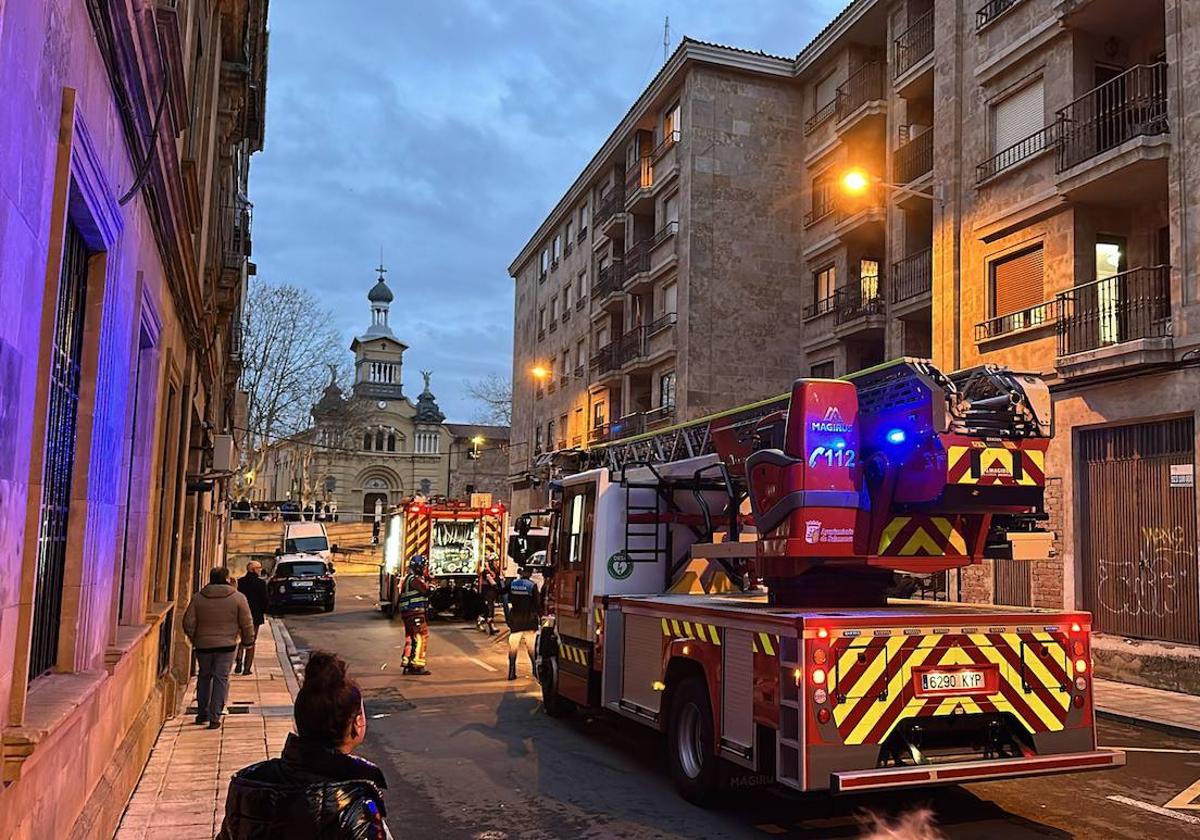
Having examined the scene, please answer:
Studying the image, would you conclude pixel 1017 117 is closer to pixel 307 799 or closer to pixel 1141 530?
pixel 1141 530

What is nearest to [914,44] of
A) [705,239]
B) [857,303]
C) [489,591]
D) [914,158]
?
[914,158]

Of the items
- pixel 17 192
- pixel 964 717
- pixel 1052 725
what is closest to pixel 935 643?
pixel 964 717

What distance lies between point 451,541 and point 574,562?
52.1 ft

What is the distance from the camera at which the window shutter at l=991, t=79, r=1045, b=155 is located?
59.7 ft

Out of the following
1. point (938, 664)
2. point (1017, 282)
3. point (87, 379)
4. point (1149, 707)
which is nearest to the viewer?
point (87, 379)

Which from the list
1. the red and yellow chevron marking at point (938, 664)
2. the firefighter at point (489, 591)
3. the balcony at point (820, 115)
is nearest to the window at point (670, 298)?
the balcony at point (820, 115)

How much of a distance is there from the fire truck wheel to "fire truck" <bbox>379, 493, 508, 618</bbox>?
17497 mm

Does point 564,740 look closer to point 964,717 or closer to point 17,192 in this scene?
point 964,717

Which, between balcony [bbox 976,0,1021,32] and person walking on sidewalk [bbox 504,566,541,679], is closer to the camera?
person walking on sidewalk [bbox 504,566,541,679]

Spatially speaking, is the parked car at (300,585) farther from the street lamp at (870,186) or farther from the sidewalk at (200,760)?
the street lamp at (870,186)

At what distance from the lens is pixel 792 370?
99.0ft

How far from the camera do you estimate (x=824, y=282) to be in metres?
29.1

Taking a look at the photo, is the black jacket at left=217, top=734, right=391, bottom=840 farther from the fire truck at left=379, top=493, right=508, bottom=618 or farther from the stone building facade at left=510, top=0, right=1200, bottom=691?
the fire truck at left=379, top=493, right=508, bottom=618

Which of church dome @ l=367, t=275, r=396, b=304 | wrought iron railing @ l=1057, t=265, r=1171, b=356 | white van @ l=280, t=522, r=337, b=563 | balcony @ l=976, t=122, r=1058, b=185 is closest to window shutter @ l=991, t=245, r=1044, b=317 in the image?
wrought iron railing @ l=1057, t=265, r=1171, b=356
